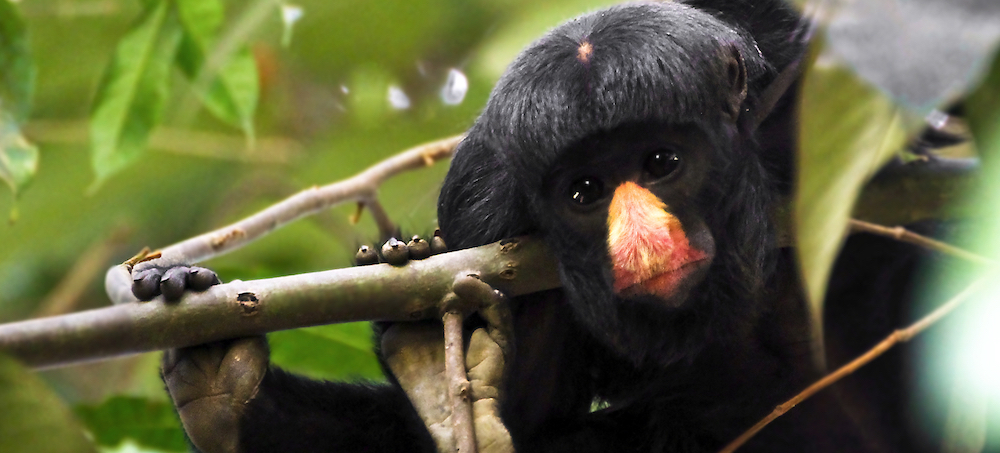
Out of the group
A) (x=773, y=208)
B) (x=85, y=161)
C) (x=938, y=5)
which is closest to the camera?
(x=938, y=5)

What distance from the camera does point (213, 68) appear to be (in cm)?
253

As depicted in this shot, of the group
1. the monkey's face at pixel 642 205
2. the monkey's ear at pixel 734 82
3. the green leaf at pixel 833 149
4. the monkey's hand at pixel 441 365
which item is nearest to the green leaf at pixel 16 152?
A: the monkey's hand at pixel 441 365

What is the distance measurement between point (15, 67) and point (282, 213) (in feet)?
2.45

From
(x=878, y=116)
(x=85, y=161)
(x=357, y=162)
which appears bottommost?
(x=878, y=116)

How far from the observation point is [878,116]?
0.76 meters

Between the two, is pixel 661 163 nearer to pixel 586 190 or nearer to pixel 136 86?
pixel 586 190

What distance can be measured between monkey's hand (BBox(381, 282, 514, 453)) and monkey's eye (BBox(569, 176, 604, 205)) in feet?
0.89

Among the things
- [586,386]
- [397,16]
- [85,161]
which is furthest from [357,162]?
[586,386]

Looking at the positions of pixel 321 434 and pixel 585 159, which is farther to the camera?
pixel 321 434

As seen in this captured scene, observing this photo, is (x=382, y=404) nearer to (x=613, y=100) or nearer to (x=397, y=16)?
(x=613, y=100)

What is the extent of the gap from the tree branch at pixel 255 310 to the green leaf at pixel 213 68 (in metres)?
1.09

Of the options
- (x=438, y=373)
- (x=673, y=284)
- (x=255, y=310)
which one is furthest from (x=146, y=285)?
(x=673, y=284)

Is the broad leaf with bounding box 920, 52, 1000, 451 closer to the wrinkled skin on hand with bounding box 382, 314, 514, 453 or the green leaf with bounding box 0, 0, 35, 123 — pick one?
the wrinkled skin on hand with bounding box 382, 314, 514, 453

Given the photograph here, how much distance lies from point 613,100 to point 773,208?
0.49 m
